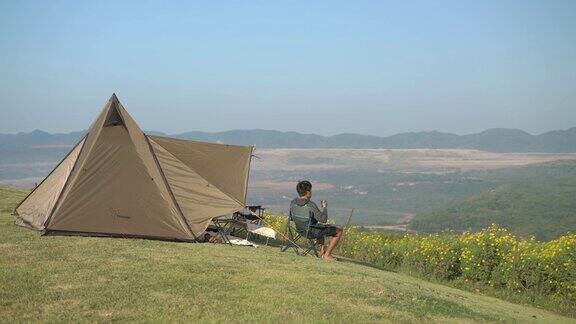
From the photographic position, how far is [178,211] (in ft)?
46.0

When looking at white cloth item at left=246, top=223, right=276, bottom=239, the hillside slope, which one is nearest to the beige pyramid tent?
white cloth item at left=246, top=223, right=276, bottom=239

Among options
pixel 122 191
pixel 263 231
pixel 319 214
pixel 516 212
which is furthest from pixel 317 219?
pixel 516 212

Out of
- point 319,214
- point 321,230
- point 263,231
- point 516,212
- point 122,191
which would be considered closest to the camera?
point 319,214

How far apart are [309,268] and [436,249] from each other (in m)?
5.52

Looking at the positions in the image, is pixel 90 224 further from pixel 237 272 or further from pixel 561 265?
pixel 561 265

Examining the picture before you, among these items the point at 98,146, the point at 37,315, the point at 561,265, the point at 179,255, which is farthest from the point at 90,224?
the point at 561,265

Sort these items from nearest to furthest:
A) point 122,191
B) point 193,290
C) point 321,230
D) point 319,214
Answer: point 193,290
point 319,214
point 321,230
point 122,191

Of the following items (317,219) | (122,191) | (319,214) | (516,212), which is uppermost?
(122,191)

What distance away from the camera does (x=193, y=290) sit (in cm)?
846

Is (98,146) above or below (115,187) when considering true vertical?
above

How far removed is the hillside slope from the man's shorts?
6740 cm

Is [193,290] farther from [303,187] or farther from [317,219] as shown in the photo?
[303,187]

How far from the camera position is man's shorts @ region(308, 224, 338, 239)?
12.8 meters

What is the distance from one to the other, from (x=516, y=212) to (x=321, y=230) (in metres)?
97.0
